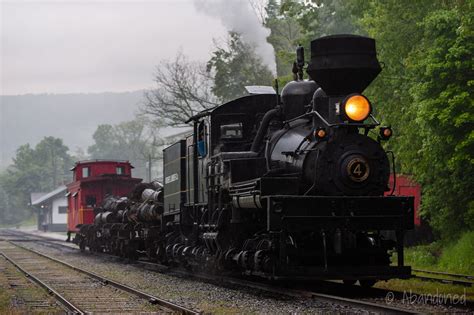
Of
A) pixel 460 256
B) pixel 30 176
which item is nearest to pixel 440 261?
pixel 460 256

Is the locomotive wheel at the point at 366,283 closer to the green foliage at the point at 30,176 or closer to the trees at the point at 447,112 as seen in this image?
the trees at the point at 447,112

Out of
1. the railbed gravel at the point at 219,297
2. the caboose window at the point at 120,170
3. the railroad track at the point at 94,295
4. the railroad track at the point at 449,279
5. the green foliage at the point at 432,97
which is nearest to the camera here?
the railbed gravel at the point at 219,297

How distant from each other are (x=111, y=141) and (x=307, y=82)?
141 m

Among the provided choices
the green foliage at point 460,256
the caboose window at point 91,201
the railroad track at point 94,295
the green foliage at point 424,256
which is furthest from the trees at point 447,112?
the caboose window at point 91,201

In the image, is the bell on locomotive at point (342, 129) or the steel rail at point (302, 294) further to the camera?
the bell on locomotive at point (342, 129)

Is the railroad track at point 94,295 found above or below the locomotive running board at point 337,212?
below

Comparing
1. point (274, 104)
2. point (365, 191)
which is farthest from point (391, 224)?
point (274, 104)

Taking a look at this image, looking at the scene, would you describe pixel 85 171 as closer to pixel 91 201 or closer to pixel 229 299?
pixel 91 201

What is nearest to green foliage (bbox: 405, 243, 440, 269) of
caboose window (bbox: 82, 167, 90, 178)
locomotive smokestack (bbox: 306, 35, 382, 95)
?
locomotive smokestack (bbox: 306, 35, 382, 95)

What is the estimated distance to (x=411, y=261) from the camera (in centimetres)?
2348

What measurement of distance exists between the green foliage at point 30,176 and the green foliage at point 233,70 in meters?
75.3

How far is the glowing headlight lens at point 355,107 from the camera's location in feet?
43.5

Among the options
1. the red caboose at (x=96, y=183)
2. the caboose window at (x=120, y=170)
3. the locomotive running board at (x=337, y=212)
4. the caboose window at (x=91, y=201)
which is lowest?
the locomotive running board at (x=337, y=212)

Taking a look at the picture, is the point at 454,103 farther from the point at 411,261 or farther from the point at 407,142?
the point at 411,261
